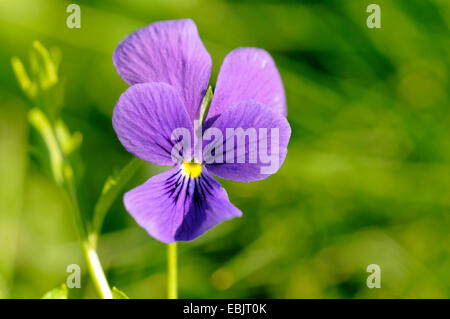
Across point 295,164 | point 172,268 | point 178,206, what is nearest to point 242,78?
point 178,206

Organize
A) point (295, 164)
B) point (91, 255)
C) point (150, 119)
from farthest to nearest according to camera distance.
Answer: point (295, 164) < point (91, 255) < point (150, 119)

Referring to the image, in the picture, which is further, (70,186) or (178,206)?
(70,186)

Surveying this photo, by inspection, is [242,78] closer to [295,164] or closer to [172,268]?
[172,268]

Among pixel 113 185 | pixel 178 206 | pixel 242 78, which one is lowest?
pixel 178 206

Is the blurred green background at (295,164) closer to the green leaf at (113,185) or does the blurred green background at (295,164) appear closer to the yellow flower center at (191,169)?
the green leaf at (113,185)

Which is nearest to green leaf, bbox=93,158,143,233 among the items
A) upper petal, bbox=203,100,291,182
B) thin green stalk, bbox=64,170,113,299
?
thin green stalk, bbox=64,170,113,299
